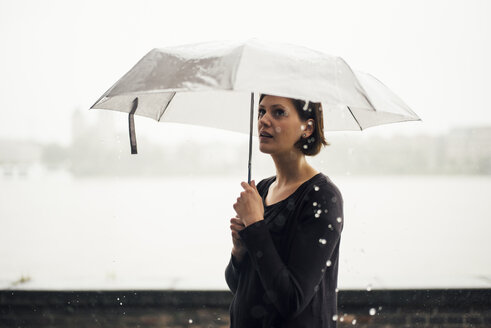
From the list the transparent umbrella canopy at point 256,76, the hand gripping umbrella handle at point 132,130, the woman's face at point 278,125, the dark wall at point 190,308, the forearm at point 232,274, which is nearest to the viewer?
the transparent umbrella canopy at point 256,76

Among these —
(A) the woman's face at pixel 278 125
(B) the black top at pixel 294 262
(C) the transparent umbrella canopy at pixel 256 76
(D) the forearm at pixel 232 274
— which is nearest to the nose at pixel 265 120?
(A) the woman's face at pixel 278 125

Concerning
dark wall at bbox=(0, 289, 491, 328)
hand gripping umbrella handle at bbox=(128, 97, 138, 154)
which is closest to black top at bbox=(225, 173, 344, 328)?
hand gripping umbrella handle at bbox=(128, 97, 138, 154)

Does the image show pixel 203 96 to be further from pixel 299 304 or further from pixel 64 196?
pixel 64 196

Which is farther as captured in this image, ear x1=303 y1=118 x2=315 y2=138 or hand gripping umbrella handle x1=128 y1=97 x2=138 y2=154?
hand gripping umbrella handle x1=128 y1=97 x2=138 y2=154

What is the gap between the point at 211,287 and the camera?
3.03 metres

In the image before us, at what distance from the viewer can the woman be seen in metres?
1.29

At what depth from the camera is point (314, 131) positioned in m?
1.58

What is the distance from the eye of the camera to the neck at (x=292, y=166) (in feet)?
5.06

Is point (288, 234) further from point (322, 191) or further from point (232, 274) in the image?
point (232, 274)

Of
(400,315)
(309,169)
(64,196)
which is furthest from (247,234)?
(64,196)

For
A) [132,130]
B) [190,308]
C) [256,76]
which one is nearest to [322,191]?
[256,76]

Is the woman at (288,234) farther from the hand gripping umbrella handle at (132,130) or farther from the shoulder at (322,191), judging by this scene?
the hand gripping umbrella handle at (132,130)

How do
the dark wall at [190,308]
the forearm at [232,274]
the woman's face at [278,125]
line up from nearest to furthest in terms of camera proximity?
the woman's face at [278,125] < the forearm at [232,274] < the dark wall at [190,308]

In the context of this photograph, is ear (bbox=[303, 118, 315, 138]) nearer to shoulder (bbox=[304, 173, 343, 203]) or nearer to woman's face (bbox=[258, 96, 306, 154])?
woman's face (bbox=[258, 96, 306, 154])
